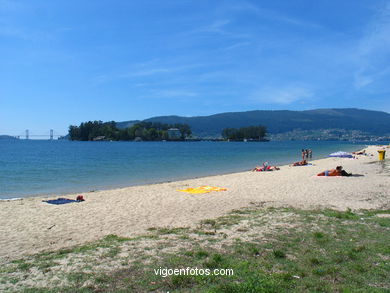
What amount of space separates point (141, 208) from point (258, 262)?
6.52m

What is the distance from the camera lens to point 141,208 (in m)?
11.2

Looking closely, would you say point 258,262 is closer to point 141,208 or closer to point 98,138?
point 141,208

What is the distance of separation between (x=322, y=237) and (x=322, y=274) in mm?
2066

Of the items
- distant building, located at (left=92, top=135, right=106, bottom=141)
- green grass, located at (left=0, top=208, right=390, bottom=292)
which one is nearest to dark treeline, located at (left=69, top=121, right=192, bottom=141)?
distant building, located at (left=92, top=135, right=106, bottom=141)

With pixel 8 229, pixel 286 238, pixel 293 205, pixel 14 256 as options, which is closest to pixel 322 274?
pixel 286 238

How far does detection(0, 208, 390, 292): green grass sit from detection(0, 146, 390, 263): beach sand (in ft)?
3.79

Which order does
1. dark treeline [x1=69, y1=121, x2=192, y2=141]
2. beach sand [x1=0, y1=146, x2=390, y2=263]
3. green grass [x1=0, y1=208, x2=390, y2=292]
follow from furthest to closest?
dark treeline [x1=69, y1=121, x2=192, y2=141]
beach sand [x1=0, y1=146, x2=390, y2=263]
green grass [x1=0, y1=208, x2=390, y2=292]

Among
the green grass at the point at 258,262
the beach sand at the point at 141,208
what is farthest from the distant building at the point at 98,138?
the green grass at the point at 258,262

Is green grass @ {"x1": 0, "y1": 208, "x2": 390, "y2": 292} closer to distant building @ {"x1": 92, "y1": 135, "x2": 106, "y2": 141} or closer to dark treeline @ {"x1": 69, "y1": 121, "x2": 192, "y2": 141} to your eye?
dark treeline @ {"x1": 69, "y1": 121, "x2": 192, "y2": 141}

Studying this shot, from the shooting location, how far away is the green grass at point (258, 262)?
443 centimetres

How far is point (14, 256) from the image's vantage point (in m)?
6.26

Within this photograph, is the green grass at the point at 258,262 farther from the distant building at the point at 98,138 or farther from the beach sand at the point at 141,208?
the distant building at the point at 98,138

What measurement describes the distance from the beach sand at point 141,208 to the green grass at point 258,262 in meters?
1.15

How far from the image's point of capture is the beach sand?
7732mm
